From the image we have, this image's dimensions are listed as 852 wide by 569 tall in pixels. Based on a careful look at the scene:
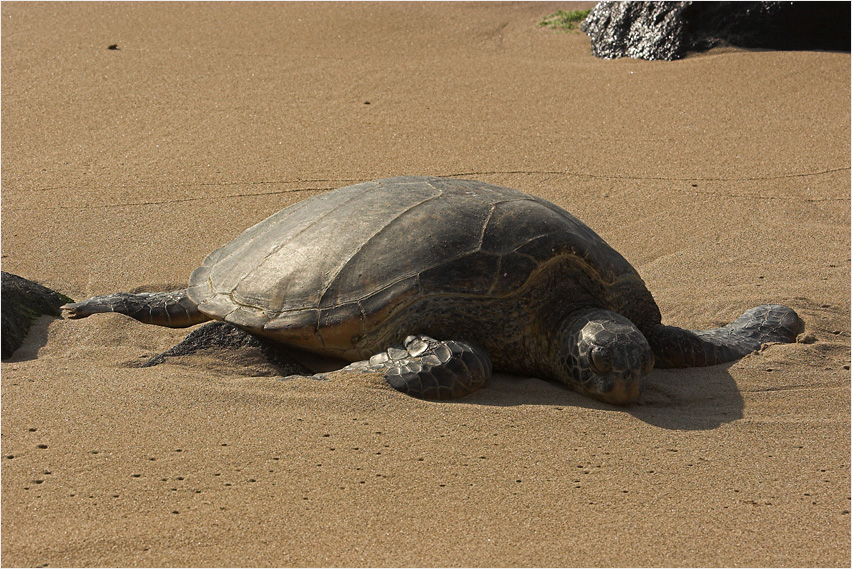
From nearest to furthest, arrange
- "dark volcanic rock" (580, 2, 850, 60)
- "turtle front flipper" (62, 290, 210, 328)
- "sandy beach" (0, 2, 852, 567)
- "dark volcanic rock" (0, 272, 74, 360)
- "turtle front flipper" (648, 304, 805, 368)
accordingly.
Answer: "sandy beach" (0, 2, 852, 567)
"dark volcanic rock" (0, 272, 74, 360)
"turtle front flipper" (648, 304, 805, 368)
"turtle front flipper" (62, 290, 210, 328)
"dark volcanic rock" (580, 2, 850, 60)

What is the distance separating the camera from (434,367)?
366 centimetres

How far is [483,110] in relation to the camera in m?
8.34

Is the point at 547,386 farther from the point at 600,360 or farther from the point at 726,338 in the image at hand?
the point at 726,338

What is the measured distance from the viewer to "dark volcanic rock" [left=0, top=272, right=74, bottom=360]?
3914 millimetres

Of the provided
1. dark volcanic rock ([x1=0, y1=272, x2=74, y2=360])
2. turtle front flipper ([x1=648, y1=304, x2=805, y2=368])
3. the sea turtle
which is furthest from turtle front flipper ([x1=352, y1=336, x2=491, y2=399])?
dark volcanic rock ([x1=0, y1=272, x2=74, y2=360])

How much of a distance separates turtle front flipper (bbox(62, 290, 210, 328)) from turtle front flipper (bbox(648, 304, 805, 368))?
8.40 ft

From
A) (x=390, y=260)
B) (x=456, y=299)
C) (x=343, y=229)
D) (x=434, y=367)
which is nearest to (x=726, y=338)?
(x=456, y=299)

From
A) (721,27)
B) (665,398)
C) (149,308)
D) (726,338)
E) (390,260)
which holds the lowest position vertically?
(665,398)

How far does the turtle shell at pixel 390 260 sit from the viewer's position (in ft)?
13.1

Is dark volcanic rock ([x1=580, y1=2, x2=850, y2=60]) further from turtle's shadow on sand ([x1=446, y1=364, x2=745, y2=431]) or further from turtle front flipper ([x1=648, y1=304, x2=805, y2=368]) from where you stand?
turtle's shadow on sand ([x1=446, y1=364, x2=745, y2=431])

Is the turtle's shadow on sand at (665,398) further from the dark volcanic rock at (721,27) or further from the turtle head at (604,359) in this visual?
the dark volcanic rock at (721,27)

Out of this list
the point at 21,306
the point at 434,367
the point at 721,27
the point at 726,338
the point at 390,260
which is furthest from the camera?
the point at 721,27

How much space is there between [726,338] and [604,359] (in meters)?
1.22

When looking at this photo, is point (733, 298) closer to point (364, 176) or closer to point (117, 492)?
point (364, 176)
